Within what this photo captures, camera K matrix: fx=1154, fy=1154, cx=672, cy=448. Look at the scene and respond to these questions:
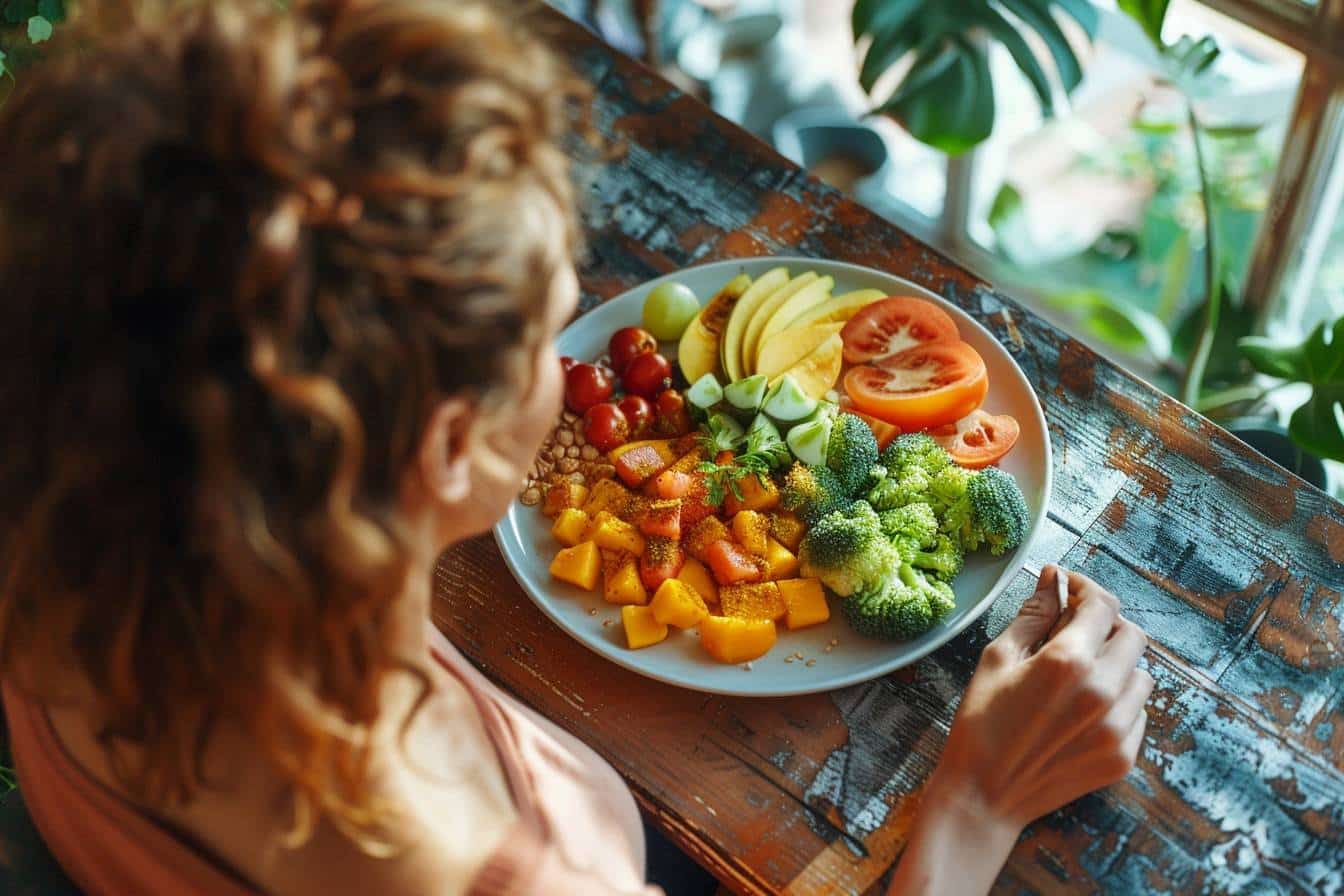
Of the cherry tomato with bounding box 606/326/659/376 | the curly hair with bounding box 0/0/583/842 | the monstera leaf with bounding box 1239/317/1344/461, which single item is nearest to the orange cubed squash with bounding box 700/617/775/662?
the cherry tomato with bounding box 606/326/659/376

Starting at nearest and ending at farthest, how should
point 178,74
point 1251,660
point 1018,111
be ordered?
1. point 178,74
2. point 1251,660
3. point 1018,111

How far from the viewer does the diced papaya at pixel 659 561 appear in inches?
52.9

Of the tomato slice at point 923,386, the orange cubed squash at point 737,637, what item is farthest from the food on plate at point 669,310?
the orange cubed squash at point 737,637

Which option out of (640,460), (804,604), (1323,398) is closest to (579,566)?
(640,460)

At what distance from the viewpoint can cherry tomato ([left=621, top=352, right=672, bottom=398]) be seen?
60.9 inches

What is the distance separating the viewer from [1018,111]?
9.48 feet

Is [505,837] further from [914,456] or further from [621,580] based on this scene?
[914,456]

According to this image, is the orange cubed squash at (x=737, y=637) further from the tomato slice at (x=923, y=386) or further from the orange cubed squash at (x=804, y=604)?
the tomato slice at (x=923, y=386)

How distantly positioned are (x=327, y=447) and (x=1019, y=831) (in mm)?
808

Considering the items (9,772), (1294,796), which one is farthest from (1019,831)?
(9,772)

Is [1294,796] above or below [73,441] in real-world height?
below

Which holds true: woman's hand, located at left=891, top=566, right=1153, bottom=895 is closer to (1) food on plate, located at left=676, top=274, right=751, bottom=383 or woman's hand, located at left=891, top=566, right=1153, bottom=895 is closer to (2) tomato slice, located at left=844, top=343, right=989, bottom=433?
(2) tomato slice, located at left=844, top=343, right=989, bottom=433

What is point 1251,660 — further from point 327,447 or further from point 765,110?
point 765,110

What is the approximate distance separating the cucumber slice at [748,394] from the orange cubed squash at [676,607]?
0.27 meters
